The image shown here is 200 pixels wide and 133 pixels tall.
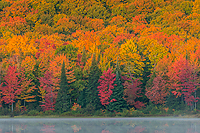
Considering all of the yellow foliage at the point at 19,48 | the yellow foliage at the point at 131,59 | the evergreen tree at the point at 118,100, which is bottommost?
the evergreen tree at the point at 118,100

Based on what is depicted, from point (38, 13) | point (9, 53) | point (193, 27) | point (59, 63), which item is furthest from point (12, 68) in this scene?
point (38, 13)

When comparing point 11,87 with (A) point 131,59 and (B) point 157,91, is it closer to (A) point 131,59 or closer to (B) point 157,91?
(A) point 131,59

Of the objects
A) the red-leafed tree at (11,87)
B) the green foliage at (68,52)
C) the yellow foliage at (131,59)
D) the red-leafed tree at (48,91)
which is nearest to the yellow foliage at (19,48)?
the green foliage at (68,52)

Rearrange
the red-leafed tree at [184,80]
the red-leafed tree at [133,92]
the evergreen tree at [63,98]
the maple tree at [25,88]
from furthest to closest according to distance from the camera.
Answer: the maple tree at [25,88]
the red-leafed tree at [133,92]
the evergreen tree at [63,98]
the red-leafed tree at [184,80]

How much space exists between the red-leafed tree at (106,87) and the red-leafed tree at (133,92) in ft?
9.65

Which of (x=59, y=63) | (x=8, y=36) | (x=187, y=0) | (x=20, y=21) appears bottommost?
(x=59, y=63)

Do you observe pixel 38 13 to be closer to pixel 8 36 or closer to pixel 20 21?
pixel 20 21

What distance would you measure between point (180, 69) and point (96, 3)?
92232mm

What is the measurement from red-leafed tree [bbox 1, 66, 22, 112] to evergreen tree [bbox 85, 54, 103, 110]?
1285 cm

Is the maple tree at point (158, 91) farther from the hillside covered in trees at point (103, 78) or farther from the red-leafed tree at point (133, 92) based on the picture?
the red-leafed tree at point (133, 92)

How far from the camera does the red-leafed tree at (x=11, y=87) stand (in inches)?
2390

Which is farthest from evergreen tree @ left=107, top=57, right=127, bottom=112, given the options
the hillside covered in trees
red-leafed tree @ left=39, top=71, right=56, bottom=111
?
red-leafed tree @ left=39, top=71, right=56, bottom=111

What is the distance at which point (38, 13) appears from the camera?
141 metres

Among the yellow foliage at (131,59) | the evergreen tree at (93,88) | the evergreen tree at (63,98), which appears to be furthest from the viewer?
the yellow foliage at (131,59)
